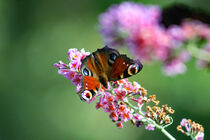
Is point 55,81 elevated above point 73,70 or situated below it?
above

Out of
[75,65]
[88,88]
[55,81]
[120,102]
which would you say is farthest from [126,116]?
[55,81]

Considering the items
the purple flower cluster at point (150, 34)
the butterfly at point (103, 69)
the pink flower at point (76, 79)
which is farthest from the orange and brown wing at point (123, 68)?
the purple flower cluster at point (150, 34)

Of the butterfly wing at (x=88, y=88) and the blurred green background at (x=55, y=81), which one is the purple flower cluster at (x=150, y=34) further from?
the blurred green background at (x=55, y=81)

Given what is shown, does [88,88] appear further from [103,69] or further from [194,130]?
[194,130]

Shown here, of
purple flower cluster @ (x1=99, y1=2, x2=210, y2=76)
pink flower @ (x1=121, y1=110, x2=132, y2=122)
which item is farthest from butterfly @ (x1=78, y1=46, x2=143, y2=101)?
purple flower cluster @ (x1=99, y1=2, x2=210, y2=76)

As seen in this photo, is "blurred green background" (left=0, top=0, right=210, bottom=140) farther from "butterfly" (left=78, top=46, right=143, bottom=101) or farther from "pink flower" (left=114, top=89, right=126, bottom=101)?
"pink flower" (left=114, top=89, right=126, bottom=101)

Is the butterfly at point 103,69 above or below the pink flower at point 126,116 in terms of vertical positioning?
above
